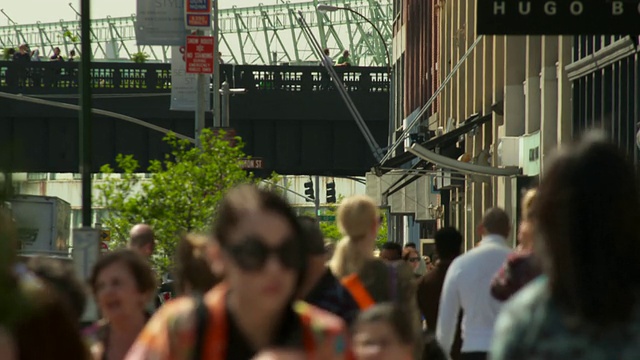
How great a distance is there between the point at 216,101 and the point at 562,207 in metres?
43.7

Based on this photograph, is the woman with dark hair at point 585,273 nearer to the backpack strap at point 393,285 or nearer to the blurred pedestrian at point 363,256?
the blurred pedestrian at point 363,256

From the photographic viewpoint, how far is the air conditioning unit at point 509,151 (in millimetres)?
30938

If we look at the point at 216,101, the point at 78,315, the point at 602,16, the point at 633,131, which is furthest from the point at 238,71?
the point at 78,315

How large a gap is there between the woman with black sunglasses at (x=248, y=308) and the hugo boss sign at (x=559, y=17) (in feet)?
33.1

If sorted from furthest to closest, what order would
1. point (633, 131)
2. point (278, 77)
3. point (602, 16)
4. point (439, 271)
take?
point (278, 77), point (633, 131), point (602, 16), point (439, 271)

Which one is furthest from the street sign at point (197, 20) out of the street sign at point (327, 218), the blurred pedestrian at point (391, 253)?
the street sign at point (327, 218)

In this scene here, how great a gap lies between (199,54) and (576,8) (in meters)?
26.9

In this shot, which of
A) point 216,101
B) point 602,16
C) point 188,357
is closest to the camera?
point 188,357

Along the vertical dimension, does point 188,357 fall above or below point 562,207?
below

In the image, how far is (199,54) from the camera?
132ft

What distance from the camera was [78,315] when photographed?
5945 millimetres

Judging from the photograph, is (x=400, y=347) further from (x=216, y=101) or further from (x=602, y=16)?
(x=216, y=101)

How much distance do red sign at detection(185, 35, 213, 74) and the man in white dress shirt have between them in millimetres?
29849

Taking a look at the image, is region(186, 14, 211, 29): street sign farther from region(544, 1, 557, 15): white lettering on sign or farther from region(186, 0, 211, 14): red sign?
region(544, 1, 557, 15): white lettering on sign
